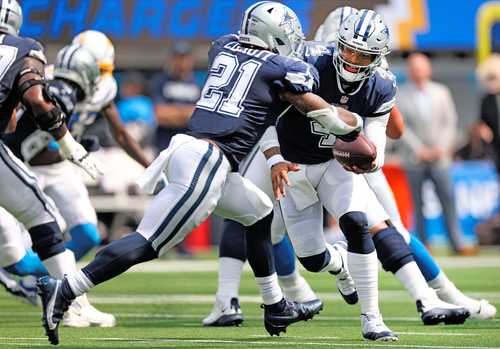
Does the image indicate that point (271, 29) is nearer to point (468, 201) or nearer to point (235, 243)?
point (235, 243)

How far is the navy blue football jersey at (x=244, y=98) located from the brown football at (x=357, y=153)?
429 millimetres

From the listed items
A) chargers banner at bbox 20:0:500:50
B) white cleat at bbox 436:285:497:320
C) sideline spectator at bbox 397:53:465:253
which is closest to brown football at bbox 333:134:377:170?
white cleat at bbox 436:285:497:320

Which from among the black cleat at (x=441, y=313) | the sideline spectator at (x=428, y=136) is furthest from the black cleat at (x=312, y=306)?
the sideline spectator at (x=428, y=136)

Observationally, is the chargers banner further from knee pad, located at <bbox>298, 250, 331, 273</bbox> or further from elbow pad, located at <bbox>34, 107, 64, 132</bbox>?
elbow pad, located at <bbox>34, 107, 64, 132</bbox>

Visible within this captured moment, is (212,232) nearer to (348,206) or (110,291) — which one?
(110,291)

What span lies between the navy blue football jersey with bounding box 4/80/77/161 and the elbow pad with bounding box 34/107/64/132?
0.82m

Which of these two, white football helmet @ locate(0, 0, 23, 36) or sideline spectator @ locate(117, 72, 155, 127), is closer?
white football helmet @ locate(0, 0, 23, 36)

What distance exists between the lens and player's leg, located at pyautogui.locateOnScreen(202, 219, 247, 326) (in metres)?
7.94

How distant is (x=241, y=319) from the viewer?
26.1ft

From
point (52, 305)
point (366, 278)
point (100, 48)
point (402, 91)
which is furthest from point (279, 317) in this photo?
point (402, 91)

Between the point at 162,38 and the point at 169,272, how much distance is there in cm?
809

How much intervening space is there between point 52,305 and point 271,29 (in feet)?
6.00

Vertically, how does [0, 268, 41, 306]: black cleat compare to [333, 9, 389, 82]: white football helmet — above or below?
below

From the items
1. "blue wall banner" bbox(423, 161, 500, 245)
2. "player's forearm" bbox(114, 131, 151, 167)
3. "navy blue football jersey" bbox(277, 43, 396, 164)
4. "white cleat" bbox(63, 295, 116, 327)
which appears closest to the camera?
"navy blue football jersey" bbox(277, 43, 396, 164)
